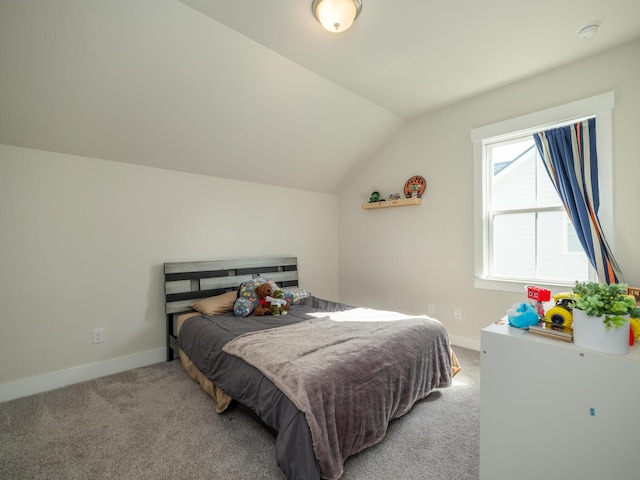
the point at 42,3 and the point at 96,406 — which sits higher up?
the point at 42,3

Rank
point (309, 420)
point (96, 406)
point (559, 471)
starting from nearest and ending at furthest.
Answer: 1. point (559, 471)
2. point (309, 420)
3. point (96, 406)

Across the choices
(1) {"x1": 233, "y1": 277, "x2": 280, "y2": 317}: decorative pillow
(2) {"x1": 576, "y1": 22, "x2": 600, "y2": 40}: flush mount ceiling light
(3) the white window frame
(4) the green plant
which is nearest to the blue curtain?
(3) the white window frame

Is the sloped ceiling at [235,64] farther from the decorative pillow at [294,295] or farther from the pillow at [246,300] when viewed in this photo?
the decorative pillow at [294,295]

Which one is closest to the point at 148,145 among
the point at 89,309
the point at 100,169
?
the point at 100,169

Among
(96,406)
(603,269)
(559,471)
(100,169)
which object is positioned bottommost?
(96,406)

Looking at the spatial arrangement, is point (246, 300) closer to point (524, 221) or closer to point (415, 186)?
point (415, 186)

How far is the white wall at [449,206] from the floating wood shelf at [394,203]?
3.7 inches

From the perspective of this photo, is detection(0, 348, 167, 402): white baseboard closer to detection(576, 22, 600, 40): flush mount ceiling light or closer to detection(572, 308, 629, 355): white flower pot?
detection(572, 308, 629, 355): white flower pot

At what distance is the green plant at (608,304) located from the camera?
972 millimetres

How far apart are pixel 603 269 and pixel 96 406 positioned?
3925 millimetres

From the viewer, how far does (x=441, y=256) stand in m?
3.32

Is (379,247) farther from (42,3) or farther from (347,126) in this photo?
(42,3)

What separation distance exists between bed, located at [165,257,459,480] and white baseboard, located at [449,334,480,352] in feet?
2.71

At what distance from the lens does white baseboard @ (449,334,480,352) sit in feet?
10.1
